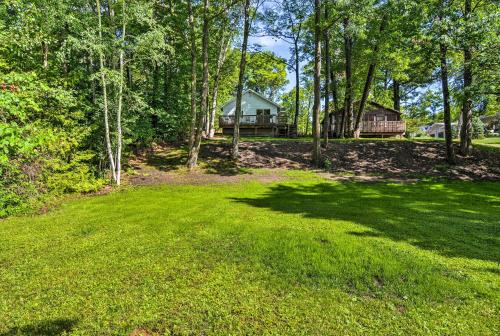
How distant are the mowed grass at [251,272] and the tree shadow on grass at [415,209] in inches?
2.5

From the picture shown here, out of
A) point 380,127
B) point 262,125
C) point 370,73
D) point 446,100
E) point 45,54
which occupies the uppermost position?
point 370,73

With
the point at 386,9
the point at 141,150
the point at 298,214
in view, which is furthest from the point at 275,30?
the point at 298,214

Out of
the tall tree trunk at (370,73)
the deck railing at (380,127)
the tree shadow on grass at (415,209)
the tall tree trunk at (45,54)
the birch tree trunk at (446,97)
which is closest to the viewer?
the tree shadow on grass at (415,209)

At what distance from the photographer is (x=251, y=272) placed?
4.39 meters

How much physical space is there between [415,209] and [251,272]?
242 inches

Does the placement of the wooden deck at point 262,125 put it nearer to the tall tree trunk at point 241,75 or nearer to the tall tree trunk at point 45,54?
the tall tree trunk at point 241,75

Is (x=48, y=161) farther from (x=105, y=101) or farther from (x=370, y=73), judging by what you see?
(x=370, y=73)

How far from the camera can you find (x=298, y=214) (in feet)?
24.3

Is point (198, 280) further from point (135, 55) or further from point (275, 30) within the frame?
point (275, 30)

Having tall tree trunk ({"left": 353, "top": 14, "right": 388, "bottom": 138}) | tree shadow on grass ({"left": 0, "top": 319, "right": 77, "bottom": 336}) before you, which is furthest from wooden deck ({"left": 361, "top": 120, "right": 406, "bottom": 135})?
tree shadow on grass ({"left": 0, "top": 319, "right": 77, "bottom": 336})

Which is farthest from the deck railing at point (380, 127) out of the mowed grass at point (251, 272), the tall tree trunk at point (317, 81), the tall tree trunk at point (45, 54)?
the tall tree trunk at point (45, 54)

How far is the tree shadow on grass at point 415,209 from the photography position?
217 inches

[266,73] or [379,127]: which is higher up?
[266,73]

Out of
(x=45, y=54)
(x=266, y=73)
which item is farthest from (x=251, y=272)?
(x=266, y=73)
